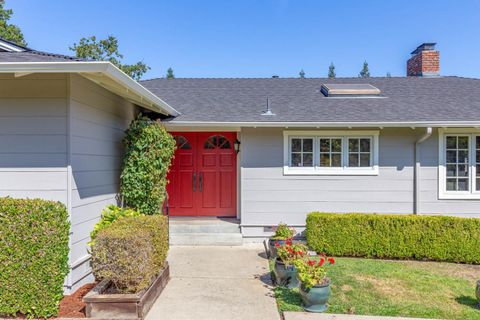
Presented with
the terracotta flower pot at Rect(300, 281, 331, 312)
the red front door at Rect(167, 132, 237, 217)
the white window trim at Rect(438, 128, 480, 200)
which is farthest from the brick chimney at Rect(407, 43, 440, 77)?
the terracotta flower pot at Rect(300, 281, 331, 312)

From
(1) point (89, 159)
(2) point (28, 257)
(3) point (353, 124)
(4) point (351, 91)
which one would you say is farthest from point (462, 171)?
(2) point (28, 257)

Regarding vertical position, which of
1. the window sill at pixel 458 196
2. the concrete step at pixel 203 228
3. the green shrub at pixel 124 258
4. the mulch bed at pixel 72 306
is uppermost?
the window sill at pixel 458 196

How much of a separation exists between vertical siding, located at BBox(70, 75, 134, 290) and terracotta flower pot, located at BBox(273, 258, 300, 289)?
9.06 ft

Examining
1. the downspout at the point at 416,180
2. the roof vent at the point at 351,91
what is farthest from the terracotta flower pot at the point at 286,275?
the roof vent at the point at 351,91

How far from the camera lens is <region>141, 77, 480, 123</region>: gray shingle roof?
725 cm

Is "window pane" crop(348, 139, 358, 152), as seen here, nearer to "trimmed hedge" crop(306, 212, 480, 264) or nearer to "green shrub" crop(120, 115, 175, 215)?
"trimmed hedge" crop(306, 212, 480, 264)

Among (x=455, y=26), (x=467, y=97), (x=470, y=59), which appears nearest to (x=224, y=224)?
(x=467, y=97)

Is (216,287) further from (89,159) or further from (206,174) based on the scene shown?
(206,174)

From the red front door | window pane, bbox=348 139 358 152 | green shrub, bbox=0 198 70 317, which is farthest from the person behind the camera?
the red front door

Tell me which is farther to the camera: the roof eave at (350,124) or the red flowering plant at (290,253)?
the roof eave at (350,124)

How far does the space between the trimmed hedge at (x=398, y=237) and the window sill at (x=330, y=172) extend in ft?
3.62

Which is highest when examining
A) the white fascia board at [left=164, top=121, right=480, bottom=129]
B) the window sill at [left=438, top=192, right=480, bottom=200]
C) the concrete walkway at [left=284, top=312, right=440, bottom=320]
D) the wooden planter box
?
the white fascia board at [left=164, top=121, right=480, bottom=129]

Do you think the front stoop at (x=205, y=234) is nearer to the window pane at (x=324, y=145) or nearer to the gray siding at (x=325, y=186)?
the gray siding at (x=325, y=186)

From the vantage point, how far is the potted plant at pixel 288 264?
4.53 meters
